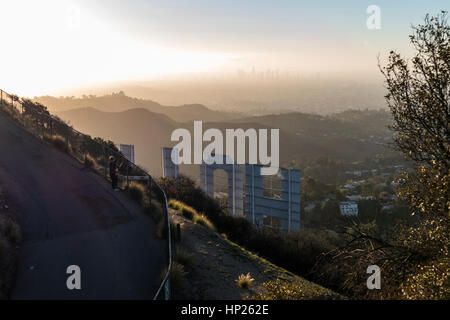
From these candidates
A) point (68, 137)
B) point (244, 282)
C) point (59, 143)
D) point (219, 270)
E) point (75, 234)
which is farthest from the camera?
point (68, 137)

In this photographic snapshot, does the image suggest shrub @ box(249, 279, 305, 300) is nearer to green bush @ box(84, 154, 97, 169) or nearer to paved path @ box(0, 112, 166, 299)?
paved path @ box(0, 112, 166, 299)

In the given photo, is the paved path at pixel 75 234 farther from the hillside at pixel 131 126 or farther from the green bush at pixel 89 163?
the hillside at pixel 131 126

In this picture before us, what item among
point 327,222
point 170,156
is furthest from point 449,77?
point 327,222

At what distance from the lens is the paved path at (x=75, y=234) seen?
7371 millimetres

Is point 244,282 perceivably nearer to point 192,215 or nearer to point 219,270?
point 219,270

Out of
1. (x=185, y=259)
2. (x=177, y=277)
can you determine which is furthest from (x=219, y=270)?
(x=177, y=277)

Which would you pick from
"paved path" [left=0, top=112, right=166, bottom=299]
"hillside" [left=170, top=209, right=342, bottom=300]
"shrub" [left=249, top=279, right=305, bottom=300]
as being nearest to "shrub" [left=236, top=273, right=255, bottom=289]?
"hillside" [left=170, top=209, right=342, bottom=300]

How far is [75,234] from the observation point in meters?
9.59

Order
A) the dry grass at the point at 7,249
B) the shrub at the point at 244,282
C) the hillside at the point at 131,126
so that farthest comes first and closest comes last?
the hillside at the point at 131,126 → the shrub at the point at 244,282 → the dry grass at the point at 7,249

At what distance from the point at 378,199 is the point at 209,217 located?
35.2 meters

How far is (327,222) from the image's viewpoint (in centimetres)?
3916

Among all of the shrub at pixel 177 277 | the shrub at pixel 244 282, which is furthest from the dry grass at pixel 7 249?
the shrub at pixel 244 282

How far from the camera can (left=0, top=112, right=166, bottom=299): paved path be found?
737 cm
